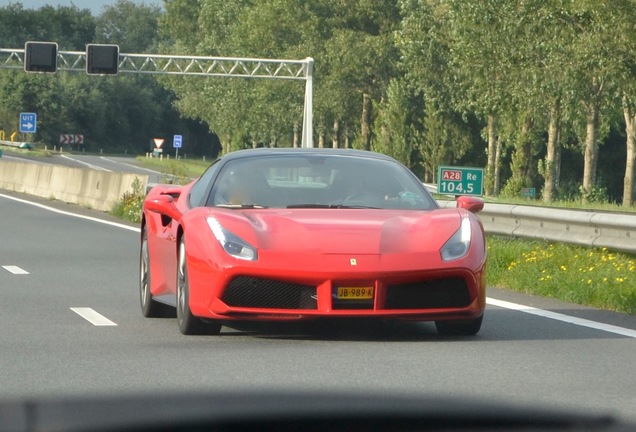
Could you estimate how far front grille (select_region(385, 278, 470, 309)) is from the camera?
29.9 feet

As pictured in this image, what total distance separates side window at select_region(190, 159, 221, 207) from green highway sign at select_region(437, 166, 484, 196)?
1124 cm

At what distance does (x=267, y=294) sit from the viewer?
30.0 feet

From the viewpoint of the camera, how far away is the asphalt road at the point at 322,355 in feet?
24.2

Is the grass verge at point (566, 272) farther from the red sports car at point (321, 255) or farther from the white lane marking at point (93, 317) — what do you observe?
the white lane marking at point (93, 317)

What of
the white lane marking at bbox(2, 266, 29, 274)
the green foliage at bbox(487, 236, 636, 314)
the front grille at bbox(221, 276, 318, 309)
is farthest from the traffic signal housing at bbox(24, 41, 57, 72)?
the front grille at bbox(221, 276, 318, 309)

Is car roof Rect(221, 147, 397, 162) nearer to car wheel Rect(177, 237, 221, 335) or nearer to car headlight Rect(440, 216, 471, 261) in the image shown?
car wheel Rect(177, 237, 221, 335)

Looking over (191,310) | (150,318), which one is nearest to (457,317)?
(191,310)

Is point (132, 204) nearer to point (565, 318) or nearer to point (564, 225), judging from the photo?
point (564, 225)

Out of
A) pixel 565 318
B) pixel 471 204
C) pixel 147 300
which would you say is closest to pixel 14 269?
pixel 147 300

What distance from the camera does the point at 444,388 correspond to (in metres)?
7.41

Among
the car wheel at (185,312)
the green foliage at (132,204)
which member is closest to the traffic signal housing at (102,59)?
the green foliage at (132,204)

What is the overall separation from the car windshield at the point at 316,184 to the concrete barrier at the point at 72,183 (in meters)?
18.9

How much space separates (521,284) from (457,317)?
15.0 ft

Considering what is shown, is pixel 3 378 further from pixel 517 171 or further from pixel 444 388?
pixel 517 171
